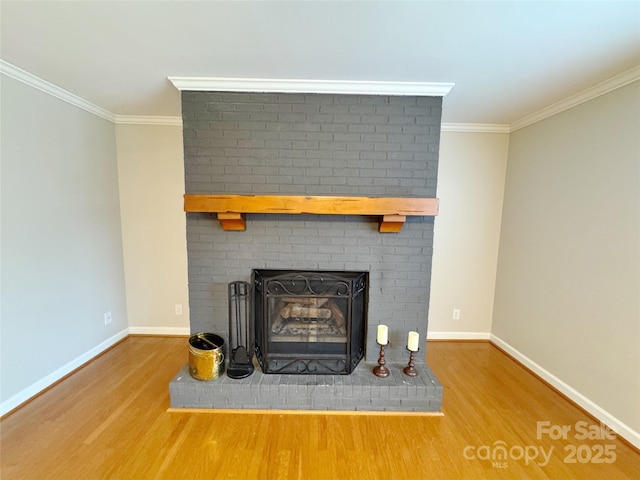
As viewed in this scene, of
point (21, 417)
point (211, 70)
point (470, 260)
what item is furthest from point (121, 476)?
point (470, 260)

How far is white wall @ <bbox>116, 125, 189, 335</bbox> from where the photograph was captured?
277cm

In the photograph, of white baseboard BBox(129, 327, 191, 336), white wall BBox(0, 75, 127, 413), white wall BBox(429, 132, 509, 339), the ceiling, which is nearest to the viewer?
the ceiling

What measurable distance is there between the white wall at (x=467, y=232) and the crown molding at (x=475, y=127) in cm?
4

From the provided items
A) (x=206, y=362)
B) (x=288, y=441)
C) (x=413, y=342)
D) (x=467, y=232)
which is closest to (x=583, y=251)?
(x=467, y=232)

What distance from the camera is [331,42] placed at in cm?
148

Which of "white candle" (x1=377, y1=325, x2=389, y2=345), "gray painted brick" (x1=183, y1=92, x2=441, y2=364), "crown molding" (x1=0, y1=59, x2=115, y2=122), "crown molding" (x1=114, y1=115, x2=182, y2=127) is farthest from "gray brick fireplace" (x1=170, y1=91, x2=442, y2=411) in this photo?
"crown molding" (x1=0, y1=59, x2=115, y2=122)

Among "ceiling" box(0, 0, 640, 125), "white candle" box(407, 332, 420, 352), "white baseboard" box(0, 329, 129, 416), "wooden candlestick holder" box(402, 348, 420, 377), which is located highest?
"ceiling" box(0, 0, 640, 125)

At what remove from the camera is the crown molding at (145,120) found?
2715 millimetres

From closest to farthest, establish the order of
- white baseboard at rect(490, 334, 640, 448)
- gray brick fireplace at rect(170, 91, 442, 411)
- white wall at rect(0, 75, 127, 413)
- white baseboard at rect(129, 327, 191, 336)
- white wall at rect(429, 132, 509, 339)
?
white baseboard at rect(490, 334, 640, 448)
white wall at rect(0, 75, 127, 413)
gray brick fireplace at rect(170, 91, 442, 411)
white wall at rect(429, 132, 509, 339)
white baseboard at rect(129, 327, 191, 336)

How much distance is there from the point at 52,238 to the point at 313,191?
2061 mm

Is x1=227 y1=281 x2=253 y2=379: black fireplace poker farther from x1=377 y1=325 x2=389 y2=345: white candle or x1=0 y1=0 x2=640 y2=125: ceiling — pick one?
x1=0 y1=0 x2=640 y2=125: ceiling

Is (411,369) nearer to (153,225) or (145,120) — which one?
(153,225)

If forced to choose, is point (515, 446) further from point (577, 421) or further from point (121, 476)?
point (121, 476)

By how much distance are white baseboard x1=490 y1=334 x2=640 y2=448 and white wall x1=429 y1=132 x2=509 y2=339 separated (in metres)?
0.47
